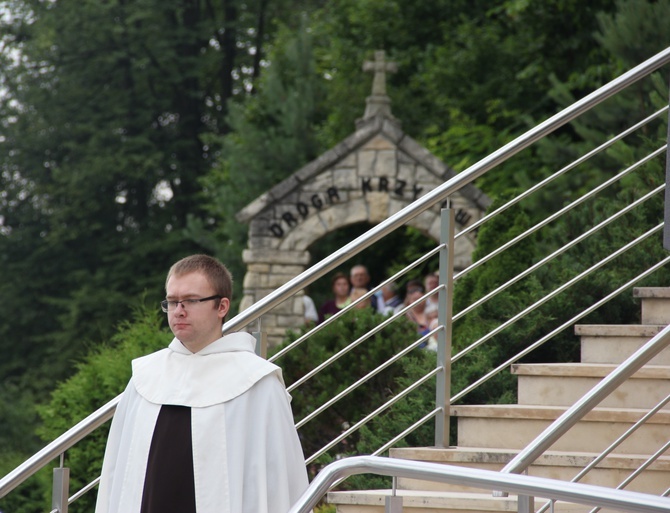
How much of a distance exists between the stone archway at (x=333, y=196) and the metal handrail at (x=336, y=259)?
29.1ft

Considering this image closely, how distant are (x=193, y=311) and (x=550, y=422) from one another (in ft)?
6.19

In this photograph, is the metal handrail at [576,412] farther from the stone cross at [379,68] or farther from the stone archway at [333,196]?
the stone cross at [379,68]

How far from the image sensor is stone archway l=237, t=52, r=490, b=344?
13.9 m

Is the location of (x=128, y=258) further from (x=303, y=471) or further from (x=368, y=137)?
(x=303, y=471)

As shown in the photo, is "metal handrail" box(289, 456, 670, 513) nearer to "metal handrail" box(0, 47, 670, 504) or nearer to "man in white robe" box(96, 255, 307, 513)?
"man in white robe" box(96, 255, 307, 513)

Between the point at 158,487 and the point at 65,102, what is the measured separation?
2408 cm

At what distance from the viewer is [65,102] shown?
86.1 ft

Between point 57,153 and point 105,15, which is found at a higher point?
point 105,15

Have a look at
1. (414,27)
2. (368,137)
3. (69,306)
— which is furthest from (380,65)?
(69,306)

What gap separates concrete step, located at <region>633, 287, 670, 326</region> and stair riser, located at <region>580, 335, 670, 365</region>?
18cm

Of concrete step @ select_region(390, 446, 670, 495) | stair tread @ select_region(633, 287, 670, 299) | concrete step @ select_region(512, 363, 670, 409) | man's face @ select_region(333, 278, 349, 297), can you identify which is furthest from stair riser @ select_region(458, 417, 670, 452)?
man's face @ select_region(333, 278, 349, 297)

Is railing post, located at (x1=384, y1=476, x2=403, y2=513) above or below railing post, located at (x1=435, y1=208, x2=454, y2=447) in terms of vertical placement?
below

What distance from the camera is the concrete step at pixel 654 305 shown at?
16.8 feet

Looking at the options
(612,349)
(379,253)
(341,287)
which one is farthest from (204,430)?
(379,253)
